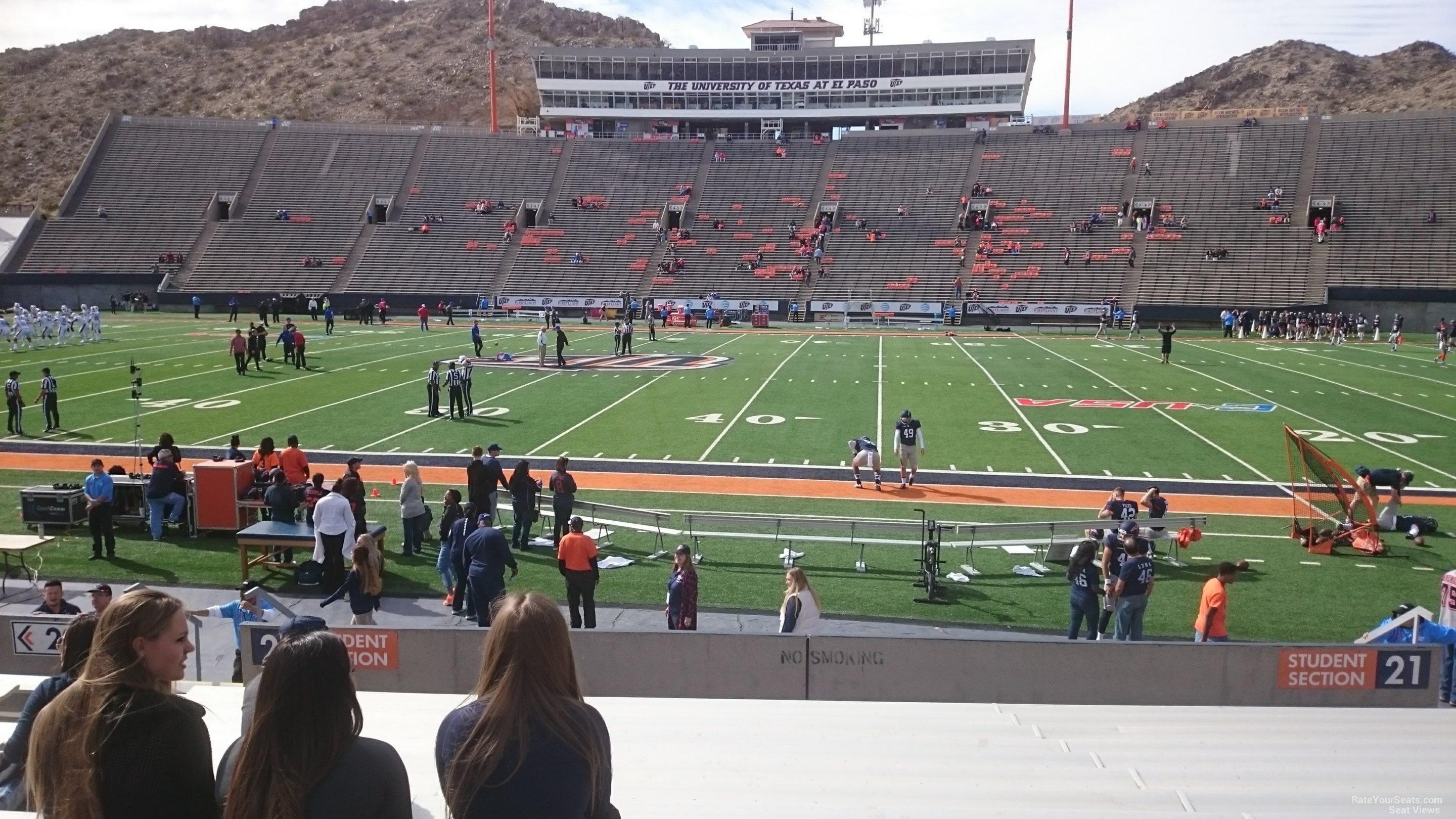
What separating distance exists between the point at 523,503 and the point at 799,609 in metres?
5.57

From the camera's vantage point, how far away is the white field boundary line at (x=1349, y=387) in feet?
76.1

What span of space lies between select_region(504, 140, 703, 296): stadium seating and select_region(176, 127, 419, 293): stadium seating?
11.5 metres

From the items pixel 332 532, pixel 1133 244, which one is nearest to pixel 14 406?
pixel 332 532

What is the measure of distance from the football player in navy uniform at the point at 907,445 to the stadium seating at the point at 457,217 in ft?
143

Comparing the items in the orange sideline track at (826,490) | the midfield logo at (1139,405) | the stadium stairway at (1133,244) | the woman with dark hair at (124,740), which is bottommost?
the orange sideline track at (826,490)

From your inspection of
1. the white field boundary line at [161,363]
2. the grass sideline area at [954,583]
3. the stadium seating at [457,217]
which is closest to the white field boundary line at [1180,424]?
the grass sideline area at [954,583]

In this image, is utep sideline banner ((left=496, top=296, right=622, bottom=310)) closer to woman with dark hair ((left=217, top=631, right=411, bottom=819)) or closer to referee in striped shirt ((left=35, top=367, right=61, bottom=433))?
referee in striped shirt ((left=35, top=367, right=61, bottom=433))

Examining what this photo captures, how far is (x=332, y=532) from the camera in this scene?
1035cm

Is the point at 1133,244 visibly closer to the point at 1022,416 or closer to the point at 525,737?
the point at 1022,416

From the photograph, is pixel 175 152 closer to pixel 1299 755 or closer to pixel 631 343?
pixel 631 343

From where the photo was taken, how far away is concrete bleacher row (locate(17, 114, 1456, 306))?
52.9 metres

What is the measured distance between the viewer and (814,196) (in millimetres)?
63844

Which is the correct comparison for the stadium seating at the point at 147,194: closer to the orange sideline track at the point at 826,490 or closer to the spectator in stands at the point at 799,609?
the orange sideline track at the point at 826,490

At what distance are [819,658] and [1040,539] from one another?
616 cm
